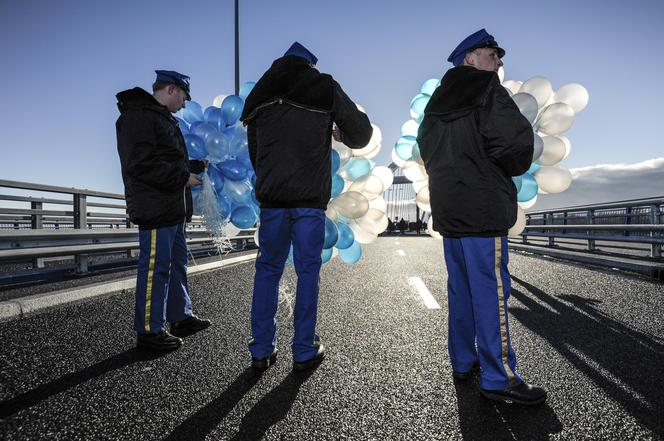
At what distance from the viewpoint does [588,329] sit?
10.5 ft

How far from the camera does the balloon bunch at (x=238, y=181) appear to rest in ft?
11.0

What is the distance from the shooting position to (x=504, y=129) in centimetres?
206

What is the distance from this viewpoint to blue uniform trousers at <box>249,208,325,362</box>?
2.50 metres

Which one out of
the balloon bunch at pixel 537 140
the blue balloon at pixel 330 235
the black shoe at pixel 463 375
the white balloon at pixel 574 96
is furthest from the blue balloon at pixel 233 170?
the white balloon at pixel 574 96

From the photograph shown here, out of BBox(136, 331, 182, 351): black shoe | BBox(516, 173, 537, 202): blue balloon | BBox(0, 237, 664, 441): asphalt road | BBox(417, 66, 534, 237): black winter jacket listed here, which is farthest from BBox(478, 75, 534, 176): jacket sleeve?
BBox(136, 331, 182, 351): black shoe

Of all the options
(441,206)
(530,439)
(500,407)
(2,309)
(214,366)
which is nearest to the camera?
(530,439)

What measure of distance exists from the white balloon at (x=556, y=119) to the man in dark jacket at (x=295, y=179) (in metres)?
1.85

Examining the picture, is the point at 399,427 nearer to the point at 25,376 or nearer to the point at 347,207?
the point at 347,207

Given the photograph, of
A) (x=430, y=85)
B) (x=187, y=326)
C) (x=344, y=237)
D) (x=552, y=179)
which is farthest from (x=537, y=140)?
(x=187, y=326)

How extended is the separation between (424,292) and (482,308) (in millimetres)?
2743

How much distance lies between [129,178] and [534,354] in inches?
125

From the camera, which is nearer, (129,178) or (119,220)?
(129,178)

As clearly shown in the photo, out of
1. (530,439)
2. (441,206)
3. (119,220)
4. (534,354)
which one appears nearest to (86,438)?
(530,439)

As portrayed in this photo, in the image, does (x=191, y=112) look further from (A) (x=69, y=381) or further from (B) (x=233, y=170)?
(A) (x=69, y=381)
